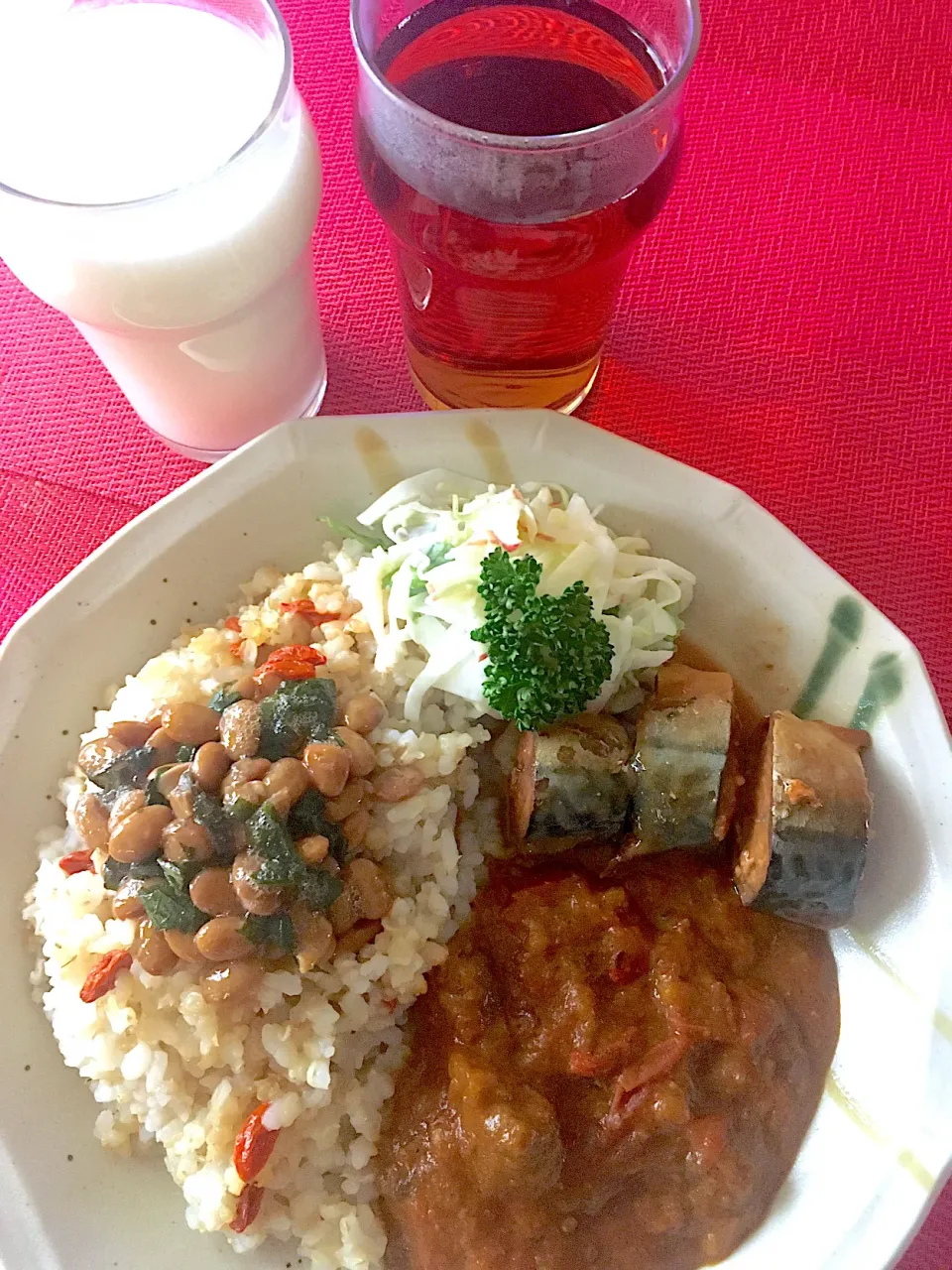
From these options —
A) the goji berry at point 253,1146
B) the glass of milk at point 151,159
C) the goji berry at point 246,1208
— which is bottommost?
the goji berry at point 246,1208

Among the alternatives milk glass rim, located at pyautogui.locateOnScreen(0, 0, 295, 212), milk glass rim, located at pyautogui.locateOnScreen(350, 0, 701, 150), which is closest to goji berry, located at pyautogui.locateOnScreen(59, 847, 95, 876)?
milk glass rim, located at pyautogui.locateOnScreen(0, 0, 295, 212)

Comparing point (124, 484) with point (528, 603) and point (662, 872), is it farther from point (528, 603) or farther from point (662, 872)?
point (662, 872)

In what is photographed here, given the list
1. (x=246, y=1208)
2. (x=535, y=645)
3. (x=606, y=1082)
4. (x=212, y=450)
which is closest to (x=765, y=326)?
(x=535, y=645)

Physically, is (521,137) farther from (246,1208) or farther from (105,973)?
(246,1208)

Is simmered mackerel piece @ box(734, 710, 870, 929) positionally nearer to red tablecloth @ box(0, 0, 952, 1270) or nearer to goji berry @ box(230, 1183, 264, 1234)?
red tablecloth @ box(0, 0, 952, 1270)

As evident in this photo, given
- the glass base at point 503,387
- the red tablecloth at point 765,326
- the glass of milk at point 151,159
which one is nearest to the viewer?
the glass of milk at point 151,159

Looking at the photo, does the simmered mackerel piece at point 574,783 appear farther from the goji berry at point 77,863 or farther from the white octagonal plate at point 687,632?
the goji berry at point 77,863

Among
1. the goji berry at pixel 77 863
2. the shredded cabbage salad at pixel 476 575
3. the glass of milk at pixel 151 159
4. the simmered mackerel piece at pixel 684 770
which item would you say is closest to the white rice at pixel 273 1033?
the goji berry at pixel 77 863
